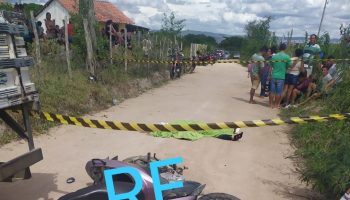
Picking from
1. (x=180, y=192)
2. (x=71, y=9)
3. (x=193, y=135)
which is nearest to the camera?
(x=180, y=192)

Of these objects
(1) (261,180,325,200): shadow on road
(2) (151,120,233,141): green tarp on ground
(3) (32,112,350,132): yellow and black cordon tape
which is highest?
(3) (32,112,350,132): yellow and black cordon tape

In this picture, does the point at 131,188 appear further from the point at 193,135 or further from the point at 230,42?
the point at 230,42

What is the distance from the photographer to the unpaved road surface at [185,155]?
4.71 metres

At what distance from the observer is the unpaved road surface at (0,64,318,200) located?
15.5 ft

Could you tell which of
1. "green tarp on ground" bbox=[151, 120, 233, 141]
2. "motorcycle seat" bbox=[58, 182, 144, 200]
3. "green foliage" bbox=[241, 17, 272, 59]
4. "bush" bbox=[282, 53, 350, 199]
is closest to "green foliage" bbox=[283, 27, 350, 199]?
"bush" bbox=[282, 53, 350, 199]

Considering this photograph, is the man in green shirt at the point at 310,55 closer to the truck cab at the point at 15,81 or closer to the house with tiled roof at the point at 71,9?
the truck cab at the point at 15,81

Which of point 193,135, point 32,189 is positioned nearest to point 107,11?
point 193,135

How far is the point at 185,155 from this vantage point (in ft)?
19.3

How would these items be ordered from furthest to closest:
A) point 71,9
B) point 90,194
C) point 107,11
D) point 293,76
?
point 107,11
point 71,9
point 293,76
point 90,194

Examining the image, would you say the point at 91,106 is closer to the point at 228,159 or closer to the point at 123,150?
the point at 123,150

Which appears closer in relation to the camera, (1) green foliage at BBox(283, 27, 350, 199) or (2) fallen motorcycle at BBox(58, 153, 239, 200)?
(2) fallen motorcycle at BBox(58, 153, 239, 200)

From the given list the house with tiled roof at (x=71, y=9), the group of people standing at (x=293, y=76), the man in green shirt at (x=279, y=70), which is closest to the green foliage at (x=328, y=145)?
the group of people standing at (x=293, y=76)

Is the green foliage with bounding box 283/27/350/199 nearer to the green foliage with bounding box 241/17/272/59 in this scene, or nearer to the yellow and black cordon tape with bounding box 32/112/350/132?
the yellow and black cordon tape with bounding box 32/112/350/132

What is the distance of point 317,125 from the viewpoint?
709 cm
